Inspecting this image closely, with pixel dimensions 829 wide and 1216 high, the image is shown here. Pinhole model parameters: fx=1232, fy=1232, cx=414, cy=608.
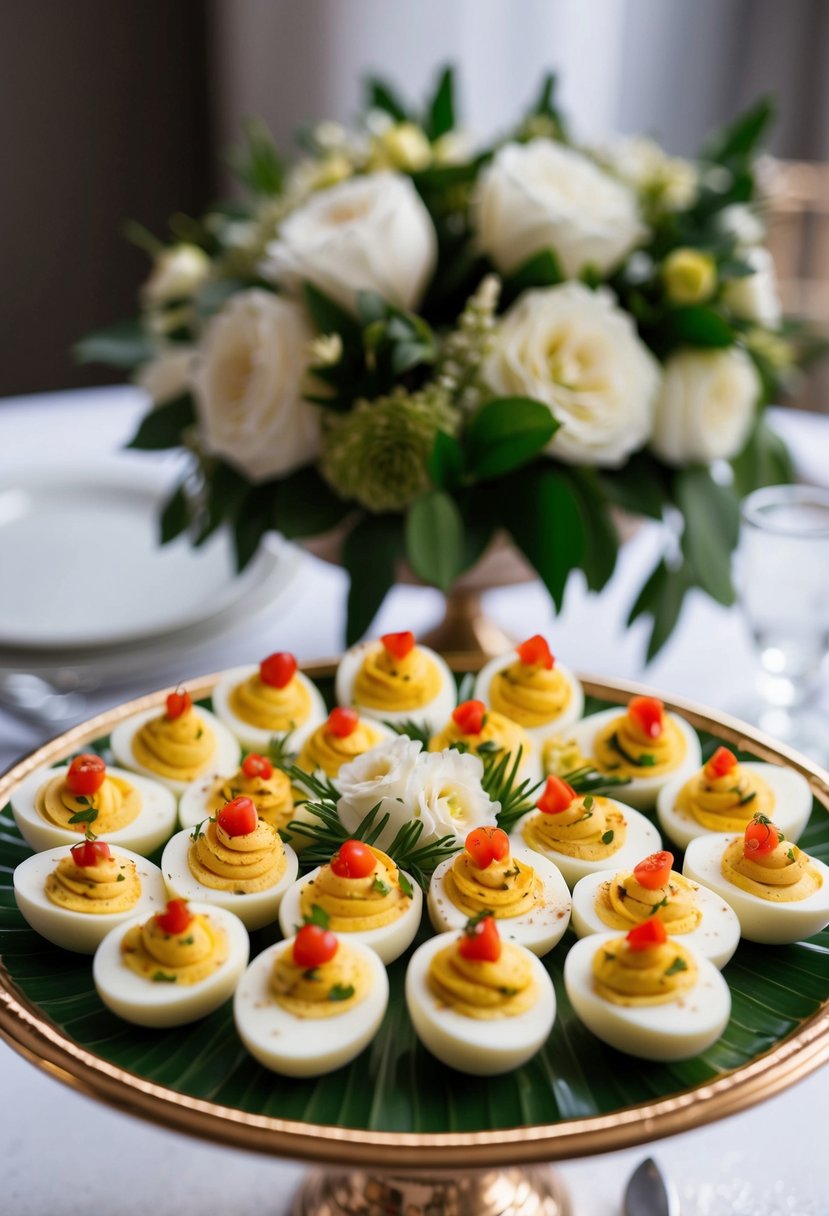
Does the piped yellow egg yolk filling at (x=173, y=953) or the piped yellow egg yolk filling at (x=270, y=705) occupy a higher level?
the piped yellow egg yolk filling at (x=173, y=953)

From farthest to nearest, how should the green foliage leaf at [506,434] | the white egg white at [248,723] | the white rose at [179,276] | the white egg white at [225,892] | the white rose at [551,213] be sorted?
the white rose at [179,276], the white rose at [551,213], the green foliage leaf at [506,434], the white egg white at [248,723], the white egg white at [225,892]

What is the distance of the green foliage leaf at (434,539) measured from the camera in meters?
1.24

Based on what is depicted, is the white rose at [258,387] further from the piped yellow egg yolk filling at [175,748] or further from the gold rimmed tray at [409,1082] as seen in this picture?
the gold rimmed tray at [409,1082]

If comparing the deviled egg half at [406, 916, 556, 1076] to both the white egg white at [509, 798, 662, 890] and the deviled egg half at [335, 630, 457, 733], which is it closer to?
the white egg white at [509, 798, 662, 890]

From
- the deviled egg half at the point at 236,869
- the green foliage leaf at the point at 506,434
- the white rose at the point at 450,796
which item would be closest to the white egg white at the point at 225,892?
the deviled egg half at the point at 236,869

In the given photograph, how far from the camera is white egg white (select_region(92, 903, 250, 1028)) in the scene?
80 centimetres

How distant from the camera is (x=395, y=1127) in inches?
29.0

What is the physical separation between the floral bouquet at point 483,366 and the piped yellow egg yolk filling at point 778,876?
0.44 meters

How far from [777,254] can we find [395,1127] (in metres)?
2.97

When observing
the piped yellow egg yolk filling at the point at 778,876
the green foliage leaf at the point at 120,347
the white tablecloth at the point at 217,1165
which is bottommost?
the white tablecloth at the point at 217,1165

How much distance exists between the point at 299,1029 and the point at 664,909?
0.89 ft

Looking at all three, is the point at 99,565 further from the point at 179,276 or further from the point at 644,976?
the point at 644,976

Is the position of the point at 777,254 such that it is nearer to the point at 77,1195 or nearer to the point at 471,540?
the point at 471,540

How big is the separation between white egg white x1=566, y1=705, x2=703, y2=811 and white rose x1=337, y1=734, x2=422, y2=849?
22 centimetres
